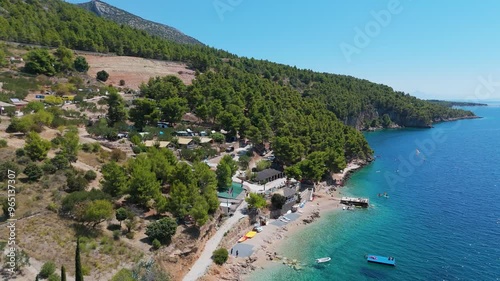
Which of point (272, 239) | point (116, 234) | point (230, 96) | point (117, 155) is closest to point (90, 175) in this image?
point (117, 155)

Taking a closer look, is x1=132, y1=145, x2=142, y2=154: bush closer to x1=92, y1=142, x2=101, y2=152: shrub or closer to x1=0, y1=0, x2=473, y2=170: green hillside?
x1=92, y1=142, x2=101, y2=152: shrub

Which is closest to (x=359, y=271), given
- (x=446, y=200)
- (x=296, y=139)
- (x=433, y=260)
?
(x=433, y=260)

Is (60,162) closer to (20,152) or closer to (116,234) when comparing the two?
(20,152)

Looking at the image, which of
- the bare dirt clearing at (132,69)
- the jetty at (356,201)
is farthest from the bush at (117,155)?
the bare dirt clearing at (132,69)

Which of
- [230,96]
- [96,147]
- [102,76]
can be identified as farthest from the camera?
[102,76]

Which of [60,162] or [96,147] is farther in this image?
[96,147]

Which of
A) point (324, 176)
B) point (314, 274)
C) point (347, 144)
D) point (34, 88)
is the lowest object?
point (314, 274)

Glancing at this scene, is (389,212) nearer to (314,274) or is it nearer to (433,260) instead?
(433,260)
